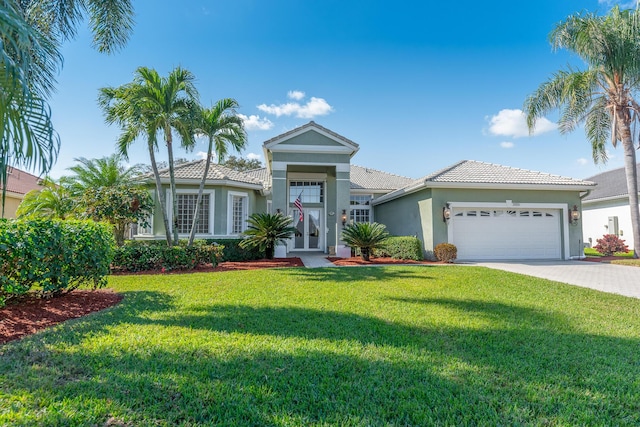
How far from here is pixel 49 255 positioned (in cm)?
570

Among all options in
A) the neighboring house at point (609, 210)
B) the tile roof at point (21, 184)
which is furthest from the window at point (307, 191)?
the neighboring house at point (609, 210)

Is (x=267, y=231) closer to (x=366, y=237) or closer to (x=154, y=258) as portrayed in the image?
(x=366, y=237)

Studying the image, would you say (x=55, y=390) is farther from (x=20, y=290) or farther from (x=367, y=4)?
(x=367, y=4)

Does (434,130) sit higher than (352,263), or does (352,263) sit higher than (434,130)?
(434,130)

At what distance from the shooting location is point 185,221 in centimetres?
1536

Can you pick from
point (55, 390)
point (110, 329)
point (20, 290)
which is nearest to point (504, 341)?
point (55, 390)

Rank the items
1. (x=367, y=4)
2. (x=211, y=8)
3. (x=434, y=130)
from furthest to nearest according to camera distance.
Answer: (x=434, y=130) → (x=367, y=4) → (x=211, y=8)

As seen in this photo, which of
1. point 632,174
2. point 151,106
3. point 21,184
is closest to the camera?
point 151,106

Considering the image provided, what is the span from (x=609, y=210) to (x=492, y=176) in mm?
14271

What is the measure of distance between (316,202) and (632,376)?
15983 mm

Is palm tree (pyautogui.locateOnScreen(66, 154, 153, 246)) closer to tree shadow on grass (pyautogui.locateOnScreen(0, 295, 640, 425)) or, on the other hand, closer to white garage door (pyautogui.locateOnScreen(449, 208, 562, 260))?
tree shadow on grass (pyautogui.locateOnScreen(0, 295, 640, 425))

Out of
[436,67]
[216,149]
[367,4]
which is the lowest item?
[216,149]

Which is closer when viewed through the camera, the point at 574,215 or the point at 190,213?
the point at 574,215

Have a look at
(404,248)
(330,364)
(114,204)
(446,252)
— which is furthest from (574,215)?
(114,204)
